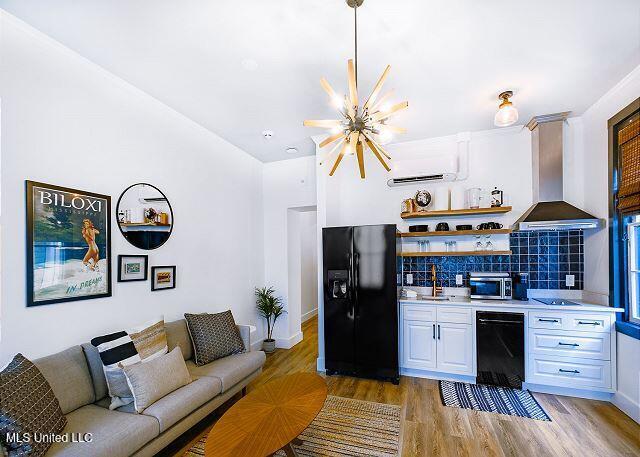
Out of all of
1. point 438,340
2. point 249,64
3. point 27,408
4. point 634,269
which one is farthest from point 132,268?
point 634,269

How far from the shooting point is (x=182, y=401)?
2.09 meters

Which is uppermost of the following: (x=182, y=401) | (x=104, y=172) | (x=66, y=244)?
(x=104, y=172)

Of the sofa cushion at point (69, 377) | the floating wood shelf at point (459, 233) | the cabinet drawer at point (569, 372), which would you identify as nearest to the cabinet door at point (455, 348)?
the cabinet drawer at point (569, 372)

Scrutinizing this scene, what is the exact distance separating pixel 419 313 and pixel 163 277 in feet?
9.43

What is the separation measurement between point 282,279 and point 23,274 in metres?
3.09

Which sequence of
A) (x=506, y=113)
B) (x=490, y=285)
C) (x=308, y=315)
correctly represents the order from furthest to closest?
(x=308, y=315)
(x=490, y=285)
(x=506, y=113)

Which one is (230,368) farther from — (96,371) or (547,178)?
(547,178)

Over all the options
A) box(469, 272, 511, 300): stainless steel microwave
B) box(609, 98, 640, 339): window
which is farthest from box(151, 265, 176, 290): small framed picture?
box(609, 98, 640, 339): window

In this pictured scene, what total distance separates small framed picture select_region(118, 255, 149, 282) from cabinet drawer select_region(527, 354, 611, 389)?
4.06 m

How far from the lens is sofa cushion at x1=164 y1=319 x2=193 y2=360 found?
2732 millimetres

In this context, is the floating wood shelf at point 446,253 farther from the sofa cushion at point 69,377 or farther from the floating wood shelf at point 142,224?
the sofa cushion at point 69,377

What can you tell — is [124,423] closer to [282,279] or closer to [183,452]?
[183,452]

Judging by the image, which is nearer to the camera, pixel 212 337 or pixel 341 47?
pixel 341 47

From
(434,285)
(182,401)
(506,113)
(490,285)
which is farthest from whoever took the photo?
(434,285)
